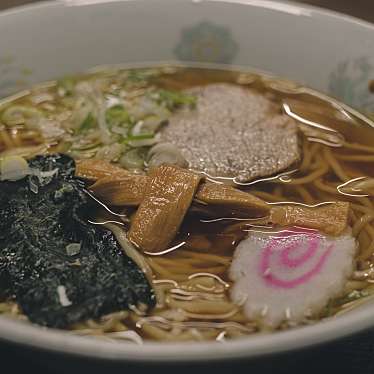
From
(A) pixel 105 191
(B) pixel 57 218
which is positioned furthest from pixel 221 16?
(B) pixel 57 218

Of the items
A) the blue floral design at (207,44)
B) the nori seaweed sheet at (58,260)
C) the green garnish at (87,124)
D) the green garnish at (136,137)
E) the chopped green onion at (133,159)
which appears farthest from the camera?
the blue floral design at (207,44)

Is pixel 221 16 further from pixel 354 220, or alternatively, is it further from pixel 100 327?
pixel 100 327

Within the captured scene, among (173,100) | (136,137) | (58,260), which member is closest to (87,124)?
(136,137)

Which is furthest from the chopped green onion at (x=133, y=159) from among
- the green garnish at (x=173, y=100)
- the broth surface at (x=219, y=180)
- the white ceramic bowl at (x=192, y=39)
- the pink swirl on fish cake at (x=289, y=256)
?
the white ceramic bowl at (x=192, y=39)

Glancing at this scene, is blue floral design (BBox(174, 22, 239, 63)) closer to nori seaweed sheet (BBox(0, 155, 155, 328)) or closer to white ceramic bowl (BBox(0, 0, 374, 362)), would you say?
white ceramic bowl (BBox(0, 0, 374, 362))

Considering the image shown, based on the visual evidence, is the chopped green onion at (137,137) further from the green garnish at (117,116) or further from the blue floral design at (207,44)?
the blue floral design at (207,44)

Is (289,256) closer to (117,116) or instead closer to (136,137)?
(136,137)
